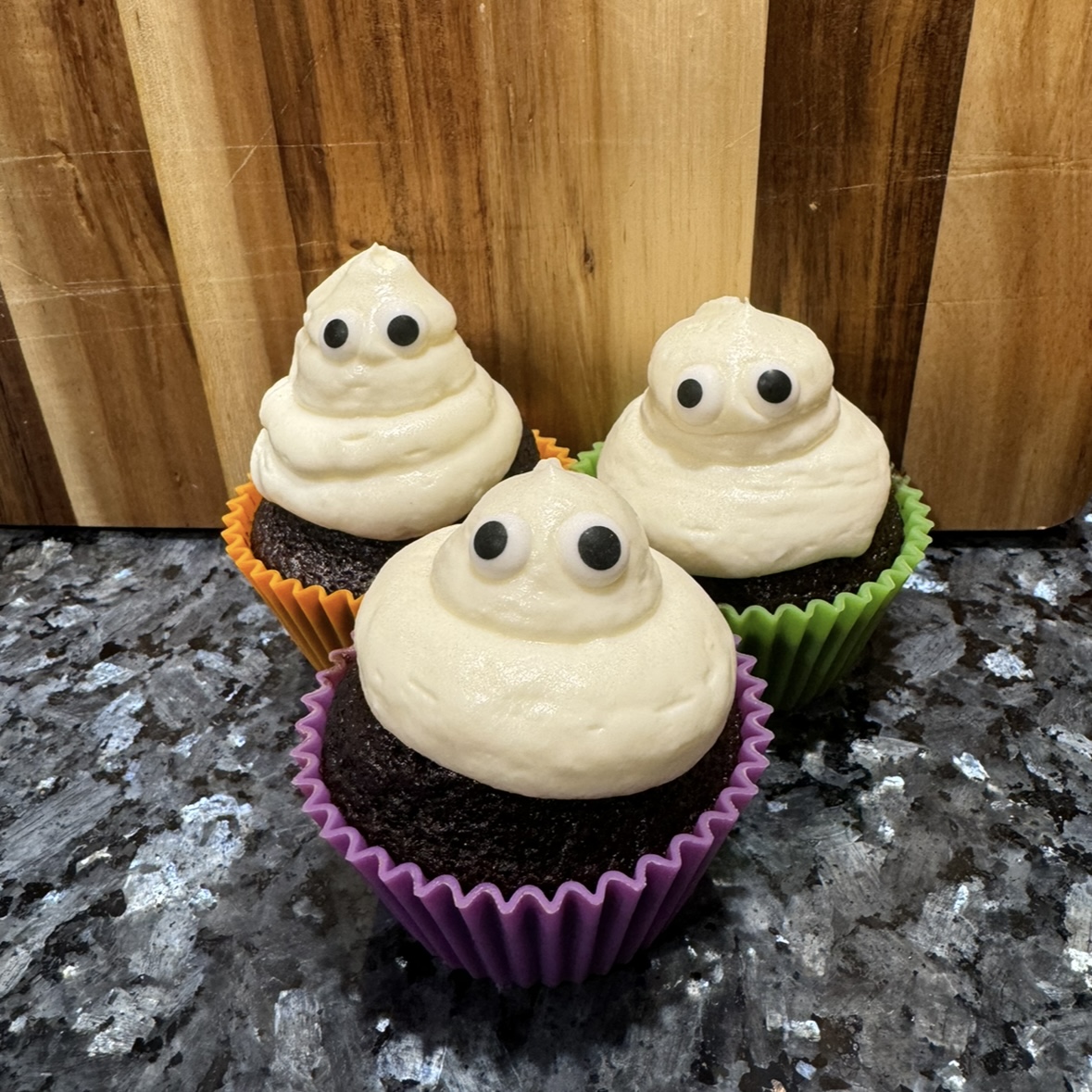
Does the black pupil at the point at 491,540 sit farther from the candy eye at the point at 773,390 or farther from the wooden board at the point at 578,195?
the wooden board at the point at 578,195

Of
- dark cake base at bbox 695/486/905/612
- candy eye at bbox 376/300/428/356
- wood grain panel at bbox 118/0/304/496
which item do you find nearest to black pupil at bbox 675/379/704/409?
dark cake base at bbox 695/486/905/612

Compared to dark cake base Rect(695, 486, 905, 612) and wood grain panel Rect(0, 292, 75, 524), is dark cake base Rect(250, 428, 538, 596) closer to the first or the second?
dark cake base Rect(695, 486, 905, 612)

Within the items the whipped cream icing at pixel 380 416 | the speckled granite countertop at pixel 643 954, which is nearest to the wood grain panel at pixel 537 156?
the whipped cream icing at pixel 380 416

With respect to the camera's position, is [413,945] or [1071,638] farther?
[1071,638]

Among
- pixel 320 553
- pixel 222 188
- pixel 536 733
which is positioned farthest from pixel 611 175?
pixel 536 733

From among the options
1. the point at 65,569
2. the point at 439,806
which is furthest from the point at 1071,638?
the point at 65,569

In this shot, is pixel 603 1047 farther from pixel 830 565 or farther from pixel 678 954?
pixel 830 565
